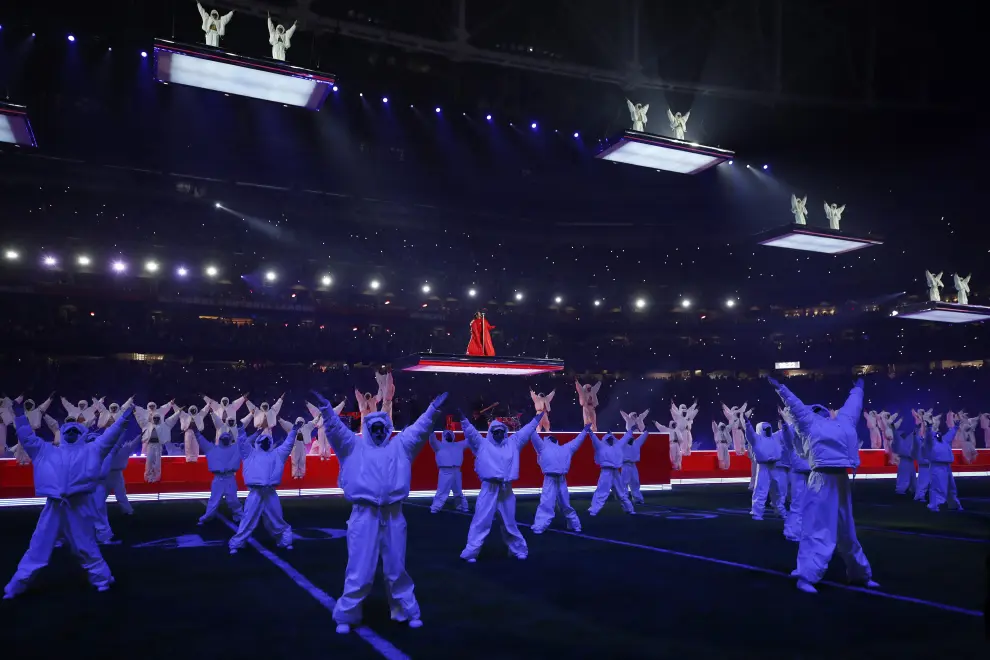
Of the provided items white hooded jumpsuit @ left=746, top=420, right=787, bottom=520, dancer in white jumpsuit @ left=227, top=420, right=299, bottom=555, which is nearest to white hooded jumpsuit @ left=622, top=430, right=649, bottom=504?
white hooded jumpsuit @ left=746, top=420, right=787, bottom=520

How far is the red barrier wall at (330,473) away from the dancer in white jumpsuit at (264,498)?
8.30 metres

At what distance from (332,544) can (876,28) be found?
1547 centimetres

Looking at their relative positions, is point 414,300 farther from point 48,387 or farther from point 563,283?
point 48,387

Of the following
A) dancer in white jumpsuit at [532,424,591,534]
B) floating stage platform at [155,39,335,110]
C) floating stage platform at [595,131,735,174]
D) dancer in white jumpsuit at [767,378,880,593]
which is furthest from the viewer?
dancer in white jumpsuit at [532,424,591,534]

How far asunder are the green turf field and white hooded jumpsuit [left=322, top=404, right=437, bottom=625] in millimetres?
257

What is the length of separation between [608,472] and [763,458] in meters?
3.60

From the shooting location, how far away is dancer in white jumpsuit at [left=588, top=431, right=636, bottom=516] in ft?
53.6

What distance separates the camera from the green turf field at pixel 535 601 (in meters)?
5.86

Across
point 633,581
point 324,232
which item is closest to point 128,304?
point 324,232

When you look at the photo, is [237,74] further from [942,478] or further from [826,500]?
[942,478]

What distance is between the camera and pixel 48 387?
3092 centimetres

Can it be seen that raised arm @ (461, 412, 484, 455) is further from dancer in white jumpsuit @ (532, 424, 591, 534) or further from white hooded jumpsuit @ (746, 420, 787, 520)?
white hooded jumpsuit @ (746, 420, 787, 520)

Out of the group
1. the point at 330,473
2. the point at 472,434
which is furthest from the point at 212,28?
the point at 330,473

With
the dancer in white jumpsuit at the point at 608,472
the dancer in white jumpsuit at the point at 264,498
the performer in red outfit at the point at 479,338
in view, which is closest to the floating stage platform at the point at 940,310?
the dancer in white jumpsuit at the point at 608,472
